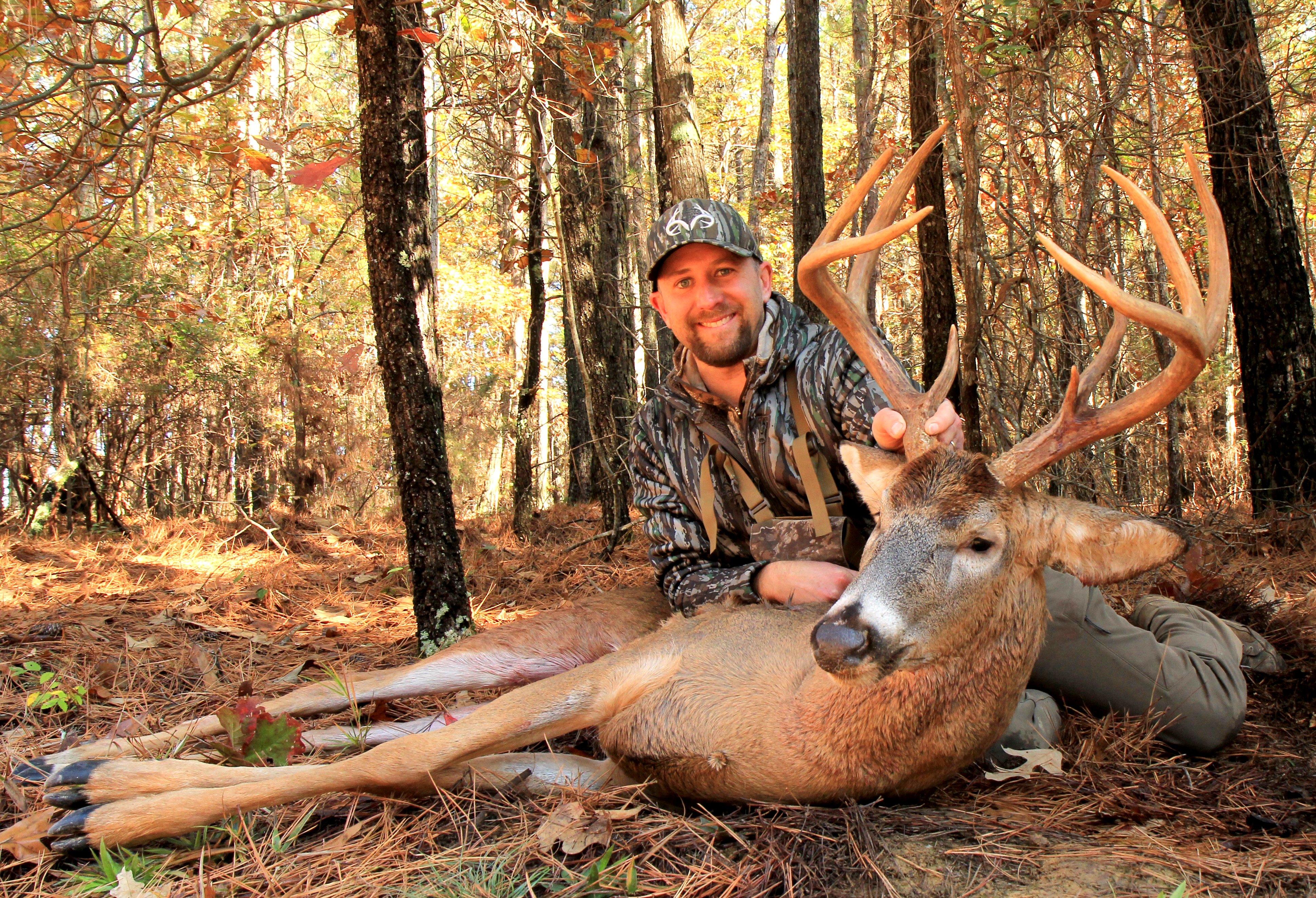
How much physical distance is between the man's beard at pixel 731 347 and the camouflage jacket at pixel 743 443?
5 cm

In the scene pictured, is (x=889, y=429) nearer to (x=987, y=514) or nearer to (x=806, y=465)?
(x=987, y=514)

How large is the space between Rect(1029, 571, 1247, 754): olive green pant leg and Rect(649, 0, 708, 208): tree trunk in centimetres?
401

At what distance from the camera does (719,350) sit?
390cm

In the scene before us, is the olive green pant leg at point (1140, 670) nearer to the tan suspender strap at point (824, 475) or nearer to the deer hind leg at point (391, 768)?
the tan suspender strap at point (824, 475)

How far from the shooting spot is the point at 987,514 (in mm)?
2742

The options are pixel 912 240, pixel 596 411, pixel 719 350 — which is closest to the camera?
pixel 719 350

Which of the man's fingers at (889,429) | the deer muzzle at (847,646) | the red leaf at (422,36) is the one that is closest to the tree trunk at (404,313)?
the red leaf at (422,36)

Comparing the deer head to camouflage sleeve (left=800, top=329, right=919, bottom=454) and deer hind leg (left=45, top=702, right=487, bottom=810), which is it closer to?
camouflage sleeve (left=800, top=329, right=919, bottom=454)

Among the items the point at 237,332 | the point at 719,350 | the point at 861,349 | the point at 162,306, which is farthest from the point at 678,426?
the point at 237,332

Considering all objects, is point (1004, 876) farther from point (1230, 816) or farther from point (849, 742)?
point (1230, 816)

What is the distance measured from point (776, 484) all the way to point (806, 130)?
3976 millimetres

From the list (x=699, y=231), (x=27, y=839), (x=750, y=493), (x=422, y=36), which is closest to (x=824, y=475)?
(x=750, y=493)

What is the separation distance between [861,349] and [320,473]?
992cm

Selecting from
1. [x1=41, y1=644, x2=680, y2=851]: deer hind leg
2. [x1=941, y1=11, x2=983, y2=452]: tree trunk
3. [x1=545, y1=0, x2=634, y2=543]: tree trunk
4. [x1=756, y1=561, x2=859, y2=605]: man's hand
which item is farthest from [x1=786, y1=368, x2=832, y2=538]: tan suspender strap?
[x1=545, y1=0, x2=634, y2=543]: tree trunk
